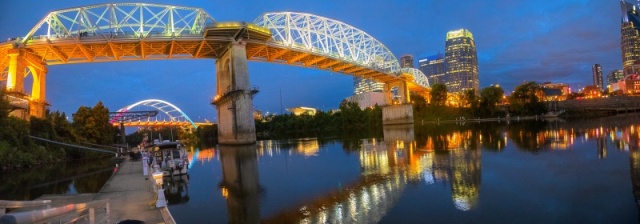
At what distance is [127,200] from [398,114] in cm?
10076

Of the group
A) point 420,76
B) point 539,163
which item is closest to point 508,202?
point 539,163

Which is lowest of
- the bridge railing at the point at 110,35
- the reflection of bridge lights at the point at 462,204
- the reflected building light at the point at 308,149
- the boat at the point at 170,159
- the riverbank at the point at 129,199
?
the reflection of bridge lights at the point at 462,204

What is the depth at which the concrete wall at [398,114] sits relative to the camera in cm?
10781

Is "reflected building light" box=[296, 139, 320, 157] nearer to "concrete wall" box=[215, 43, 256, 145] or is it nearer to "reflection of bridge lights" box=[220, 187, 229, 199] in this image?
"concrete wall" box=[215, 43, 256, 145]

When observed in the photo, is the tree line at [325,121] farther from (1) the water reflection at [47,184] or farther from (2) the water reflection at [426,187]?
(2) the water reflection at [426,187]

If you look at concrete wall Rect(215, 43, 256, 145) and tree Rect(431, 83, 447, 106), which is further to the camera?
tree Rect(431, 83, 447, 106)

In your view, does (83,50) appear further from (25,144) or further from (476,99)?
(476,99)

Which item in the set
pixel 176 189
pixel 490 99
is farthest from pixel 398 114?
pixel 176 189

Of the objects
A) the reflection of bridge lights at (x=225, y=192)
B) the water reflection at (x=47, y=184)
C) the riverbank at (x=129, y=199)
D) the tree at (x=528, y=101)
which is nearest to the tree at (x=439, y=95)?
the tree at (x=528, y=101)

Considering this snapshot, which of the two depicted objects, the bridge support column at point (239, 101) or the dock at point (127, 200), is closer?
the dock at point (127, 200)

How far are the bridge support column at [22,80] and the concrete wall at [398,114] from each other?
84.4m

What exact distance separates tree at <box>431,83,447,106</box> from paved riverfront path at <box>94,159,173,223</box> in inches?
4776

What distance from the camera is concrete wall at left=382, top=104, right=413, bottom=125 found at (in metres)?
108

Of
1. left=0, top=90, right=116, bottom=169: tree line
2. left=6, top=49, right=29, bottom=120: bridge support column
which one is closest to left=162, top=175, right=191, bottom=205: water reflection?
left=0, top=90, right=116, bottom=169: tree line
